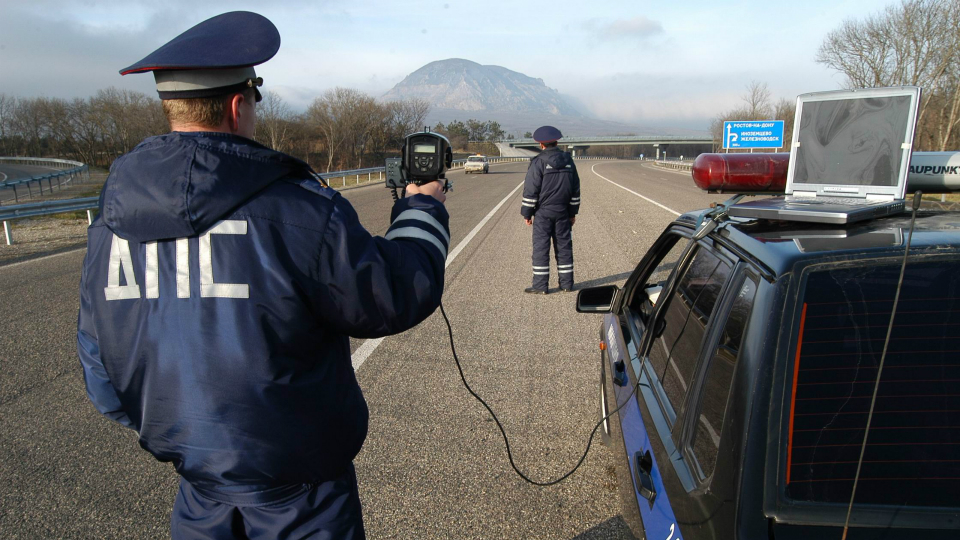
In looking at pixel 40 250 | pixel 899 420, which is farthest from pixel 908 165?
pixel 40 250

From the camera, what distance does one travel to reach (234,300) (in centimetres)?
142

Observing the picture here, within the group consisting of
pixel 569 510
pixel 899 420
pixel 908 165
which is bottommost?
pixel 569 510

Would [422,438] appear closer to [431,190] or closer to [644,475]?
[644,475]

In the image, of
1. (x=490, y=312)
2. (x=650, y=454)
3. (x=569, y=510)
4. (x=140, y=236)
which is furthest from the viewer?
(x=490, y=312)

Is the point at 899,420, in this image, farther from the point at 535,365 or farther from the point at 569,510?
the point at 535,365

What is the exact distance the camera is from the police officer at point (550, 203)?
7.75m

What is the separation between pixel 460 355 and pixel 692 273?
10.3 feet

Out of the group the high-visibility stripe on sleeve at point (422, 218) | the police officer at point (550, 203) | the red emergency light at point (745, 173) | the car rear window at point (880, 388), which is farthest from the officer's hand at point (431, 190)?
the police officer at point (550, 203)

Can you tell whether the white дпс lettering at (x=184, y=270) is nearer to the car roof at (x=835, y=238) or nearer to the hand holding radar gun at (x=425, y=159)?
the hand holding radar gun at (x=425, y=159)

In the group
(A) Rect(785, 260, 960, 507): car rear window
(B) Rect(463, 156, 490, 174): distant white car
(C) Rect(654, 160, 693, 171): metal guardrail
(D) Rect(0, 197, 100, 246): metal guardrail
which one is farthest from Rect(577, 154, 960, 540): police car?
(C) Rect(654, 160, 693, 171): metal guardrail

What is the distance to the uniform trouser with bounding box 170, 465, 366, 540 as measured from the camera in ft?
5.09

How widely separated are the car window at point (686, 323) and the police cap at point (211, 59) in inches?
60.9

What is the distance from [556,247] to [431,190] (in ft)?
20.0

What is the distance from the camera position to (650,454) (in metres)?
2.10
